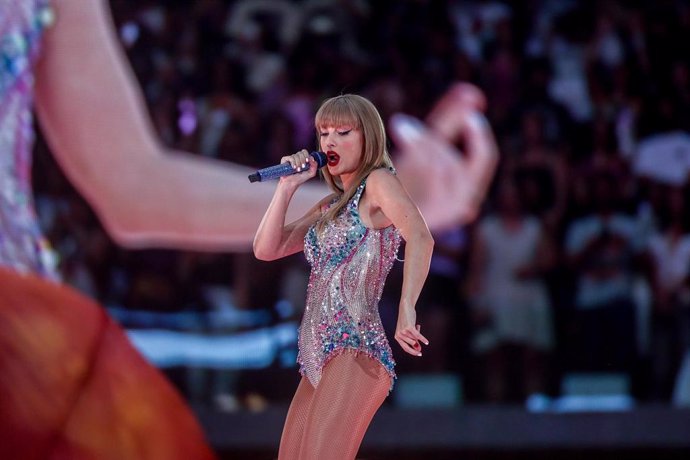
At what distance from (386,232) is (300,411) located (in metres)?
0.51

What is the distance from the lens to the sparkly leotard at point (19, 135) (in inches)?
203

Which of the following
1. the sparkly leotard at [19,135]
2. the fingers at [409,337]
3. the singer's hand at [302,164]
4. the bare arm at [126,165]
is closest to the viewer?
the fingers at [409,337]

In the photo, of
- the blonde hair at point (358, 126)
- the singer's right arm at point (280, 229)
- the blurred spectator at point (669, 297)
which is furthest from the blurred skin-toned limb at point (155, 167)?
the blonde hair at point (358, 126)

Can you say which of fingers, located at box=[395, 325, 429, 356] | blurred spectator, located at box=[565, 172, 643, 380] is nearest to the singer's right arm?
fingers, located at box=[395, 325, 429, 356]

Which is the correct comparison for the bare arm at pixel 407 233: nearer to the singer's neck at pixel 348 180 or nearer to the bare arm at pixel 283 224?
the singer's neck at pixel 348 180

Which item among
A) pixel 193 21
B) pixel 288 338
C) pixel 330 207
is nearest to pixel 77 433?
pixel 288 338

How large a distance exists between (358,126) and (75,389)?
2.88 meters

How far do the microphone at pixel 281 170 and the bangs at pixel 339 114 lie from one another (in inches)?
3.3

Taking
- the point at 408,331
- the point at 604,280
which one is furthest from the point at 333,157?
the point at 604,280

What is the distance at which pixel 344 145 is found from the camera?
8.86 feet

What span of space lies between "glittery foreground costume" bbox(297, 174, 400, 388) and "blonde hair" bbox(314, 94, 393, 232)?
0.02 m

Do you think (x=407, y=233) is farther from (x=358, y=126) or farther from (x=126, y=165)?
(x=126, y=165)

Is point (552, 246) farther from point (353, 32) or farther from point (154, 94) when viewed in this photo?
point (154, 94)

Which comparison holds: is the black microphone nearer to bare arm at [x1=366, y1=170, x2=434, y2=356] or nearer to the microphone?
the microphone
